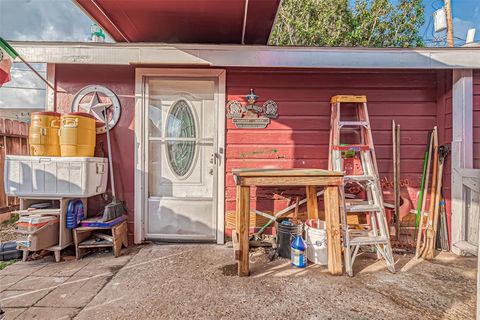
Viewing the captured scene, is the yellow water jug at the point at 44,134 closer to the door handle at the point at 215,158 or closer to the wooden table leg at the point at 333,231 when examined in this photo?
the door handle at the point at 215,158

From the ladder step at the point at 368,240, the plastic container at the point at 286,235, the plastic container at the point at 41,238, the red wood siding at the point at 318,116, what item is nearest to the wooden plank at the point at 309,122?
the red wood siding at the point at 318,116

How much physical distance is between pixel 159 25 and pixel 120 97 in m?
1.00

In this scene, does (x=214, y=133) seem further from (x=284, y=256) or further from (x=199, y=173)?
(x=284, y=256)

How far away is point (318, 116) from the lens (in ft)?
10.1

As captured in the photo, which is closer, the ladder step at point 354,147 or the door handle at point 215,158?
the ladder step at point 354,147

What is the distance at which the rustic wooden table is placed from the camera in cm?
223

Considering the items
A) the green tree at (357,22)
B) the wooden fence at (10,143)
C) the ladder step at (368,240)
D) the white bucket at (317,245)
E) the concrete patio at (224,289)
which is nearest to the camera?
the concrete patio at (224,289)

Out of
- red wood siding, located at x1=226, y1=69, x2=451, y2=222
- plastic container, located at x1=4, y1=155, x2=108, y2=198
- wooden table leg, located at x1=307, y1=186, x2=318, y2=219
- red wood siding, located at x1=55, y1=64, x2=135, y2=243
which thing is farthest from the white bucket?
plastic container, located at x1=4, y1=155, x2=108, y2=198

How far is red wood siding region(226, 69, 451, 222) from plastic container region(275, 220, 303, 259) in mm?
458

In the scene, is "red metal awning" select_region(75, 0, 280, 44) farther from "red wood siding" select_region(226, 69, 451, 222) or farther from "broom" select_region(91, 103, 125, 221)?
"broom" select_region(91, 103, 125, 221)

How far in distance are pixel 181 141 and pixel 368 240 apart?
7.90 ft

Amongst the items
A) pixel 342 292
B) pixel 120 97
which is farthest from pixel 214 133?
pixel 342 292

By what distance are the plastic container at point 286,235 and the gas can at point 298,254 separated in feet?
0.50

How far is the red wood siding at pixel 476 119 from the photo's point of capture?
2783 millimetres
